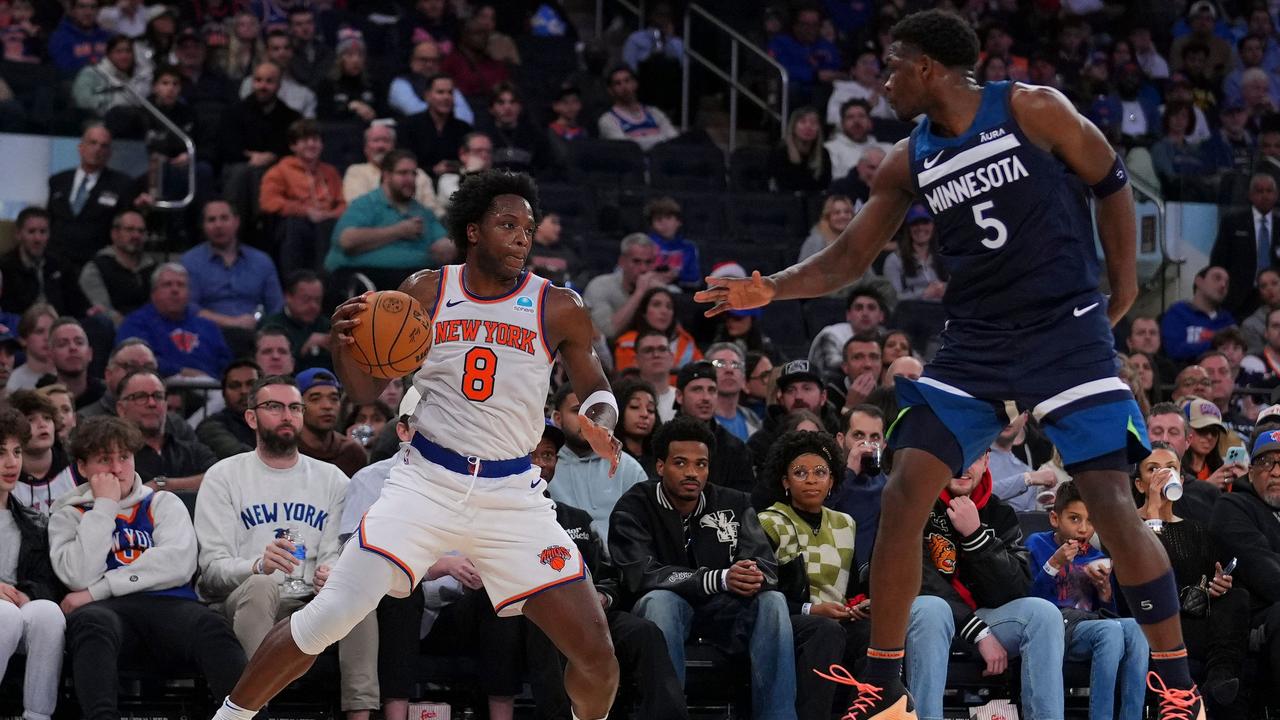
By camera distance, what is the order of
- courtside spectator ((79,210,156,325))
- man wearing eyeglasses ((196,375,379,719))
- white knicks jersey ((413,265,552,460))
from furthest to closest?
courtside spectator ((79,210,156,325)) < man wearing eyeglasses ((196,375,379,719)) < white knicks jersey ((413,265,552,460))

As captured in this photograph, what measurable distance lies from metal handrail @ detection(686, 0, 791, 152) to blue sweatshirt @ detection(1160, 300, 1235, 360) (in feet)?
14.0

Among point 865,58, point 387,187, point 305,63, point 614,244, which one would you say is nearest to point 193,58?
point 305,63

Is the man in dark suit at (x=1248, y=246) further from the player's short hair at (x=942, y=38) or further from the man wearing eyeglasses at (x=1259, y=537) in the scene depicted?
the player's short hair at (x=942, y=38)

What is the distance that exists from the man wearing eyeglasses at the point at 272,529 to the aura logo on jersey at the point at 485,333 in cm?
225

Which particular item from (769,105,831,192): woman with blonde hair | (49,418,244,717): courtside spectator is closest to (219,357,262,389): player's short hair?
(49,418,244,717): courtside spectator

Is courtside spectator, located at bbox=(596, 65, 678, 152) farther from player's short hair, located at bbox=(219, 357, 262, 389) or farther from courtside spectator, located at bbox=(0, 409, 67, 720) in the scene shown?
courtside spectator, located at bbox=(0, 409, 67, 720)

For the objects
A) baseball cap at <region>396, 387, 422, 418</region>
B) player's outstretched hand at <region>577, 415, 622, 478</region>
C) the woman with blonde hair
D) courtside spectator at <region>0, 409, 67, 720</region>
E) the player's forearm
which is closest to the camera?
the player's forearm

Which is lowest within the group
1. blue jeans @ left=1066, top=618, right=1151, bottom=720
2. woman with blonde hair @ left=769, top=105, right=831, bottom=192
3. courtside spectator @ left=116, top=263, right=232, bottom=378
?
blue jeans @ left=1066, top=618, right=1151, bottom=720

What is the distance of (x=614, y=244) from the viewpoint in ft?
45.9

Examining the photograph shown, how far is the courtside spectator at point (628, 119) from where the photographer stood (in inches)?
615

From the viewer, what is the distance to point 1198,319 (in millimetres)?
14078

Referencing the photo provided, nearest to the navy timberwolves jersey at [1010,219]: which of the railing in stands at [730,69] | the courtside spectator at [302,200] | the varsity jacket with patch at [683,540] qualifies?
the varsity jacket with patch at [683,540]

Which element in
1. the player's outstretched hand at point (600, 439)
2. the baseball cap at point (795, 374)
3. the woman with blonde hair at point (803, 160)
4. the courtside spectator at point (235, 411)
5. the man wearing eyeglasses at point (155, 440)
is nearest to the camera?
the player's outstretched hand at point (600, 439)

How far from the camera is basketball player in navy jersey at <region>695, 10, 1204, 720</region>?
5.37m
